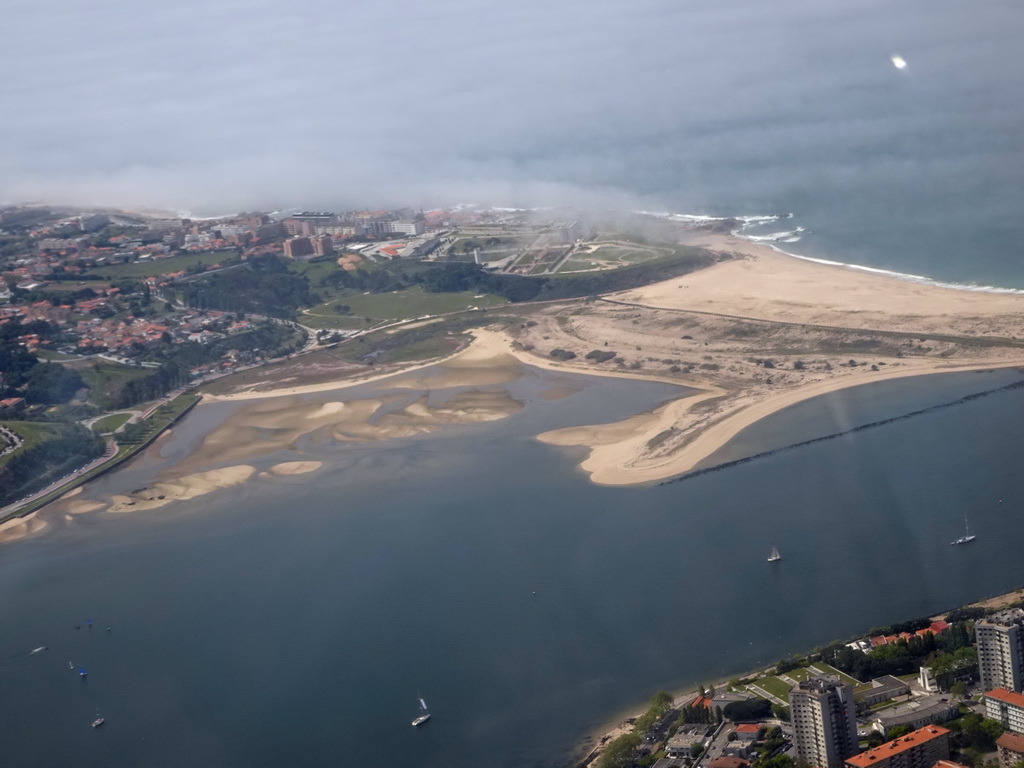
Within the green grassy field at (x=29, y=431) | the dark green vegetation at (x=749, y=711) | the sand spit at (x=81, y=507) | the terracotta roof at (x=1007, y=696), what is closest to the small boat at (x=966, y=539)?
the terracotta roof at (x=1007, y=696)

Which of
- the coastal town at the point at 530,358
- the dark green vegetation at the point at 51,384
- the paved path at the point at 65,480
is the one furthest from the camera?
the dark green vegetation at the point at 51,384

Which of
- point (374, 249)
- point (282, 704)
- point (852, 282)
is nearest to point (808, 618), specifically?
point (282, 704)

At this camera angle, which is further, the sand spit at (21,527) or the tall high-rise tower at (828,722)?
the sand spit at (21,527)

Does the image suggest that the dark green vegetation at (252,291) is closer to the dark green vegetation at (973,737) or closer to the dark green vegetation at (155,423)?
the dark green vegetation at (155,423)

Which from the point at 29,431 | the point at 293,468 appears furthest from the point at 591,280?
the point at 29,431

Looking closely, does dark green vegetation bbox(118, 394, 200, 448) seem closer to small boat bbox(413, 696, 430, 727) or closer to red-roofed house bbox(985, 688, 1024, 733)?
small boat bbox(413, 696, 430, 727)

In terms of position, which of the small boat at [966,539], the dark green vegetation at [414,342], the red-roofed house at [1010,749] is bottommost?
the red-roofed house at [1010,749]

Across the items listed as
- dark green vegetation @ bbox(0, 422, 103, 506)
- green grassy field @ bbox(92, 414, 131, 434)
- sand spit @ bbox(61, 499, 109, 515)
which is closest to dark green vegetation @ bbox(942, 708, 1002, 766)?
sand spit @ bbox(61, 499, 109, 515)
